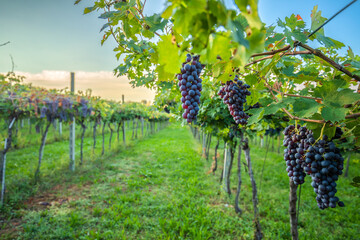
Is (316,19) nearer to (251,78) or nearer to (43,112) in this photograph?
(251,78)

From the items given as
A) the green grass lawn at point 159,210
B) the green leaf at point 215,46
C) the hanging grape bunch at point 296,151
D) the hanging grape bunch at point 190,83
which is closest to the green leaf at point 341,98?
the hanging grape bunch at point 296,151

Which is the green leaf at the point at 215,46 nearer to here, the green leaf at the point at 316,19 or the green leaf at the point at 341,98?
the green leaf at the point at 341,98

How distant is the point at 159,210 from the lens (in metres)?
4.46

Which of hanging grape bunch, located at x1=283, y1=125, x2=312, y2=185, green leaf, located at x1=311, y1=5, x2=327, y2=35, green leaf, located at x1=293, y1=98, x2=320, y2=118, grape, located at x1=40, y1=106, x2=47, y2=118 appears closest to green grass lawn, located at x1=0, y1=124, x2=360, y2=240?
grape, located at x1=40, y1=106, x2=47, y2=118

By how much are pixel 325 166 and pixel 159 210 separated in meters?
3.92

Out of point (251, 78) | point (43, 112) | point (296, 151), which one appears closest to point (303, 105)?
point (251, 78)

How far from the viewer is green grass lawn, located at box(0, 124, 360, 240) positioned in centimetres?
361

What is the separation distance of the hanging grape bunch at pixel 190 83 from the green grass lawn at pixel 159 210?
3.05m

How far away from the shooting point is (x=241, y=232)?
11.9ft

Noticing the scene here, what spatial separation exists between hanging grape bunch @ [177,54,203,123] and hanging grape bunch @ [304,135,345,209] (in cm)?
83

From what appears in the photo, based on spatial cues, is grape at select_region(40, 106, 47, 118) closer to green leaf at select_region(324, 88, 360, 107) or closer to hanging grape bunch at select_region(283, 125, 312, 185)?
hanging grape bunch at select_region(283, 125, 312, 185)

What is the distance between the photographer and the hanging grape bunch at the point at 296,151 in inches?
55.1

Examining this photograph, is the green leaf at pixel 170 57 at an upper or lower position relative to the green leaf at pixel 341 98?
upper

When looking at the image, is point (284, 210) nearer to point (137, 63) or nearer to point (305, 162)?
point (305, 162)
